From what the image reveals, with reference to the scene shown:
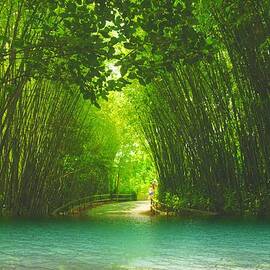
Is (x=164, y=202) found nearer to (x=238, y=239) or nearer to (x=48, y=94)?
(x=48, y=94)

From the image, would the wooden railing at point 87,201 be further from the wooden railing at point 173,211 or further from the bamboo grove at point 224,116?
the bamboo grove at point 224,116

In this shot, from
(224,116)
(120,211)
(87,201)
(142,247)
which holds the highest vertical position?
(224,116)

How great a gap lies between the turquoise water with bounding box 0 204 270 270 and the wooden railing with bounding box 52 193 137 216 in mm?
4368

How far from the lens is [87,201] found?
688 inches

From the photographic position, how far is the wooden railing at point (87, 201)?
12.4 m

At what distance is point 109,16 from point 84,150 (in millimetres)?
9631

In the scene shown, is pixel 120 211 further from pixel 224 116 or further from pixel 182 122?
pixel 224 116

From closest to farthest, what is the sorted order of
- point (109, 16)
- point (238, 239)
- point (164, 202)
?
point (109, 16)
point (238, 239)
point (164, 202)

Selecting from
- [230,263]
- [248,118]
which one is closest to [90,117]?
[248,118]

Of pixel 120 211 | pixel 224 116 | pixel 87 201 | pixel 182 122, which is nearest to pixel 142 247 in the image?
pixel 224 116

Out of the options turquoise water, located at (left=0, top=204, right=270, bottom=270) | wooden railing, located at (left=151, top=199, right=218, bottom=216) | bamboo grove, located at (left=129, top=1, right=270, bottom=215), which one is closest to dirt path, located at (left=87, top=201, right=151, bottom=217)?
wooden railing, located at (left=151, top=199, right=218, bottom=216)

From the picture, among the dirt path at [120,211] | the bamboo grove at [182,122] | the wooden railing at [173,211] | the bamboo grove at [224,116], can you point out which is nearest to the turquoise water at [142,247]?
the bamboo grove at [224,116]

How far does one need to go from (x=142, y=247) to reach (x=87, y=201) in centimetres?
1229

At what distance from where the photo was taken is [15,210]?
10.4 m
